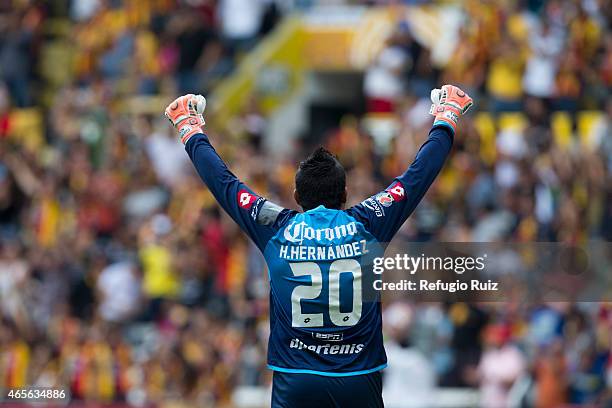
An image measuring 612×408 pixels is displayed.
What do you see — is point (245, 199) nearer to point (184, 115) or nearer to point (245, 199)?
point (245, 199)

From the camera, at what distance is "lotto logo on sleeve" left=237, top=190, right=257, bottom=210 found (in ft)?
21.2

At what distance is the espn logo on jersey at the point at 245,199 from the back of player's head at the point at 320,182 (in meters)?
0.22

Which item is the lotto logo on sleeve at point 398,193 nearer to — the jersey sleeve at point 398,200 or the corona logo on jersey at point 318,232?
the jersey sleeve at point 398,200

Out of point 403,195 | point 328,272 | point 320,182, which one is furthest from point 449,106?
point 328,272

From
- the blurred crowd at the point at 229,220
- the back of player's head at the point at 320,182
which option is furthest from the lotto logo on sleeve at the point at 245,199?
the blurred crowd at the point at 229,220

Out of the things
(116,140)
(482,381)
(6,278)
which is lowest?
(482,381)

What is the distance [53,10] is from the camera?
2302 centimetres

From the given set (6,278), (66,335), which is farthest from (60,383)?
(6,278)

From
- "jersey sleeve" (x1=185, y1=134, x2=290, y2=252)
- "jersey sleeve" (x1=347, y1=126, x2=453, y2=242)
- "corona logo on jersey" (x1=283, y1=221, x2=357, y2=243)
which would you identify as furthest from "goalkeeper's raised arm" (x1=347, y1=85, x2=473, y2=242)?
"jersey sleeve" (x1=185, y1=134, x2=290, y2=252)

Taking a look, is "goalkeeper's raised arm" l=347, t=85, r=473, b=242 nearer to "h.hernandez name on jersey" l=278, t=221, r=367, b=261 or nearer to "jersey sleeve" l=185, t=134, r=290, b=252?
"h.hernandez name on jersey" l=278, t=221, r=367, b=261

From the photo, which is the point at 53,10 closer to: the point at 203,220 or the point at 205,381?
the point at 203,220

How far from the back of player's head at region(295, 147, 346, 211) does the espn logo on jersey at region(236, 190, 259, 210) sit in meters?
0.22

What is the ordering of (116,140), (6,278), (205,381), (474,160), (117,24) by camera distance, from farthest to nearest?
(117,24) → (116,140) → (6,278) → (474,160) → (205,381)

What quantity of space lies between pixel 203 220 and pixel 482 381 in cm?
468
